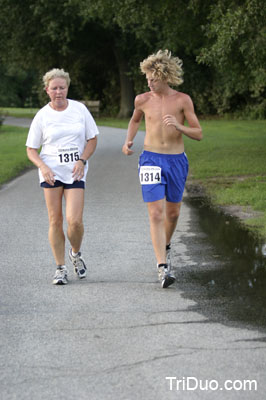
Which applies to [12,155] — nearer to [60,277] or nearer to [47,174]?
[60,277]

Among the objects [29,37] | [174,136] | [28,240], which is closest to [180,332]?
[174,136]

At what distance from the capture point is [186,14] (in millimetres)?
21062

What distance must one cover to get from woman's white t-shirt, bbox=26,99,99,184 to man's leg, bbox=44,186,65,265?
14 centimetres

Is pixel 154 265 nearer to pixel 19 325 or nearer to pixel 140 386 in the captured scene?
pixel 19 325

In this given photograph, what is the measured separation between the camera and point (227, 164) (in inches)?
688

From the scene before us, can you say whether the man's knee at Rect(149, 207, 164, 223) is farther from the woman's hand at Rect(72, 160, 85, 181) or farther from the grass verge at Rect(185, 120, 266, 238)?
the grass verge at Rect(185, 120, 266, 238)

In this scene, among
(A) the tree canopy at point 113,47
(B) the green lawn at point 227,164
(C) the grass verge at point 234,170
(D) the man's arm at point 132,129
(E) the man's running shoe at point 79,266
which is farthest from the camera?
(A) the tree canopy at point 113,47

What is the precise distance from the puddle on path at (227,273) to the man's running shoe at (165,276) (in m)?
0.14

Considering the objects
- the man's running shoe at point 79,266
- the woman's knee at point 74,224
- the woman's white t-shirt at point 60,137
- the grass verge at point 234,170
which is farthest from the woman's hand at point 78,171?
the grass verge at point 234,170

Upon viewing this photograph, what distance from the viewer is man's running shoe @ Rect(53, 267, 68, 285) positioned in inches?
275

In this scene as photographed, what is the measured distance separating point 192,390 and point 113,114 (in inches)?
1707

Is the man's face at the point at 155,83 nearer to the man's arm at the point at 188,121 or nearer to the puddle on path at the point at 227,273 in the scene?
the man's arm at the point at 188,121

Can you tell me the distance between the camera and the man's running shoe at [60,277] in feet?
22.9

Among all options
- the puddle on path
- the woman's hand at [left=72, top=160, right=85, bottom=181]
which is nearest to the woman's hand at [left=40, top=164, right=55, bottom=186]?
the woman's hand at [left=72, top=160, right=85, bottom=181]
